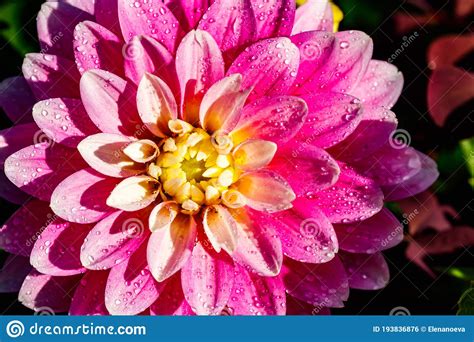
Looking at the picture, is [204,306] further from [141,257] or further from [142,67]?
[142,67]

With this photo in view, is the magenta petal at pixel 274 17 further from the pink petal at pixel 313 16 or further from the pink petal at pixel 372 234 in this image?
the pink petal at pixel 372 234

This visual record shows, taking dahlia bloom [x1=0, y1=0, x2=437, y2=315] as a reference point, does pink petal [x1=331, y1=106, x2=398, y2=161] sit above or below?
above

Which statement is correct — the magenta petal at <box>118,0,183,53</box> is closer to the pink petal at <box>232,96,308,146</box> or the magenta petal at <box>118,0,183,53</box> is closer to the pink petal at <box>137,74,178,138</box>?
the pink petal at <box>137,74,178,138</box>

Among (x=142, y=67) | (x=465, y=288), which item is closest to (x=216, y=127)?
(x=142, y=67)

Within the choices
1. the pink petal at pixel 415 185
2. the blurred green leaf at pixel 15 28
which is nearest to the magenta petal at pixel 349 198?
the pink petal at pixel 415 185

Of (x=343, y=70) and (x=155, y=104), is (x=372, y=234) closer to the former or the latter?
(x=343, y=70)

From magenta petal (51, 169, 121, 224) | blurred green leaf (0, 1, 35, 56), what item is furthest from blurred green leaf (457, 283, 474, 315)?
blurred green leaf (0, 1, 35, 56)

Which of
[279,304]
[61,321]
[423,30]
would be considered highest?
[423,30]
